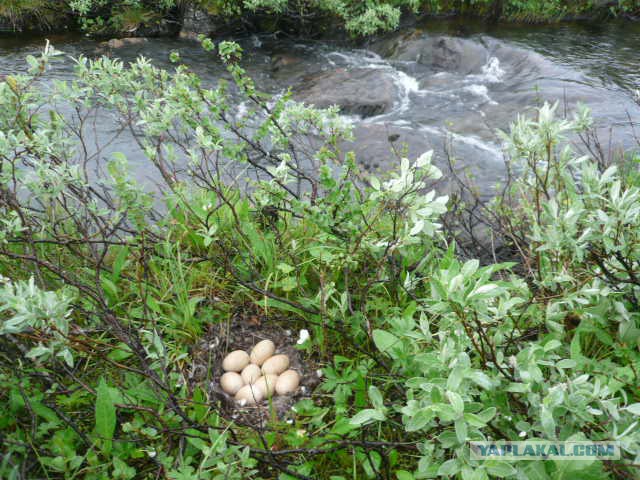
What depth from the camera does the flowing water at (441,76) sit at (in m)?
6.98

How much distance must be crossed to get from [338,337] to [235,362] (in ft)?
1.80

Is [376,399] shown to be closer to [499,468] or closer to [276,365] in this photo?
[499,468]

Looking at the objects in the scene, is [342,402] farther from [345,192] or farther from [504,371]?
[345,192]

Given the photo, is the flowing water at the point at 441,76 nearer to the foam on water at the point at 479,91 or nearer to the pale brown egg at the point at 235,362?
the foam on water at the point at 479,91

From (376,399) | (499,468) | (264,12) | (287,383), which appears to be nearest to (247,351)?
(287,383)

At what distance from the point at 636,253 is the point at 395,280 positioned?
107 cm

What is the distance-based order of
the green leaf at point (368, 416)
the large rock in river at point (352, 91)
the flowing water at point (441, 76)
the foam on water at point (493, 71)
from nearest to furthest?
the green leaf at point (368, 416) → the flowing water at point (441, 76) → the large rock in river at point (352, 91) → the foam on water at point (493, 71)

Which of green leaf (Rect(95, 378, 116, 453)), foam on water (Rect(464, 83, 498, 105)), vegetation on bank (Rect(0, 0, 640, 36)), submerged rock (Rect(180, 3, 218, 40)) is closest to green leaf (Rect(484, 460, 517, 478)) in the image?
green leaf (Rect(95, 378, 116, 453))

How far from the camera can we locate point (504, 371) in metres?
1.59

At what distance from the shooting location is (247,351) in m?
2.53

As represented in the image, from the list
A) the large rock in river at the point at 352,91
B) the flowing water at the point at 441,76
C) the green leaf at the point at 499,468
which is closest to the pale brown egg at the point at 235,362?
the green leaf at the point at 499,468

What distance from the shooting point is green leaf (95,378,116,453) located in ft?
6.36

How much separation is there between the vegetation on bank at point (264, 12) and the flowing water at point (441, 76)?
53 centimetres

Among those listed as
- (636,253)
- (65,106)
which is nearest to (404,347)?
(636,253)
